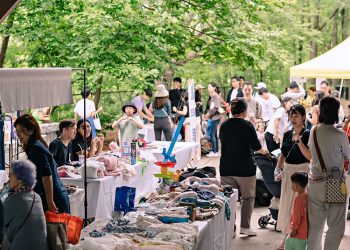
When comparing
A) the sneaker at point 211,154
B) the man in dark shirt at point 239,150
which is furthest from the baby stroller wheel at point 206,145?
the man in dark shirt at point 239,150

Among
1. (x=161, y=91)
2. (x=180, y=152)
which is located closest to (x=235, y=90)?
(x=161, y=91)

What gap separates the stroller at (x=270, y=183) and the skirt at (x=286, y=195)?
2.60ft

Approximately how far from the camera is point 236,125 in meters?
10.0

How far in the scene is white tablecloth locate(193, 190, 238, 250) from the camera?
7.82m

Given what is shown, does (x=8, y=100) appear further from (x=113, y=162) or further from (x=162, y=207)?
(x=113, y=162)

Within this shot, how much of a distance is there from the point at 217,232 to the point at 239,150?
174 cm

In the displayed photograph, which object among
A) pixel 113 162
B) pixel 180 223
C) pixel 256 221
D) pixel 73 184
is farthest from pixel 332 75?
pixel 180 223

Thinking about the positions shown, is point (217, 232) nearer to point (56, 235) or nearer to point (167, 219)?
point (167, 219)

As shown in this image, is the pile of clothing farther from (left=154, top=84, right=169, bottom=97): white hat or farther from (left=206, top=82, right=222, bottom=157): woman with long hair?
(left=206, top=82, right=222, bottom=157): woman with long hair

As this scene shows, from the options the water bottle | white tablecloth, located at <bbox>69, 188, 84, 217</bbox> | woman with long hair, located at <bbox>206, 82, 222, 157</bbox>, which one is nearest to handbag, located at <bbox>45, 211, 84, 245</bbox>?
white tablecloth, located at <bbox>69, 188, 84, 217</bbox>

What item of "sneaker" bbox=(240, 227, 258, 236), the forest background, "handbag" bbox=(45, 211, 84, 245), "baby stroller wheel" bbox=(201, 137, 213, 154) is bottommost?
"sneaker" bbox=(240, 227, 258, 236)

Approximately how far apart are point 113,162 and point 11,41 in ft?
29.2

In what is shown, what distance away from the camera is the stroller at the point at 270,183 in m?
11.0

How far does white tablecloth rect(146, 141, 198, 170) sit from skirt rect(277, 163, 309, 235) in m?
3.41
